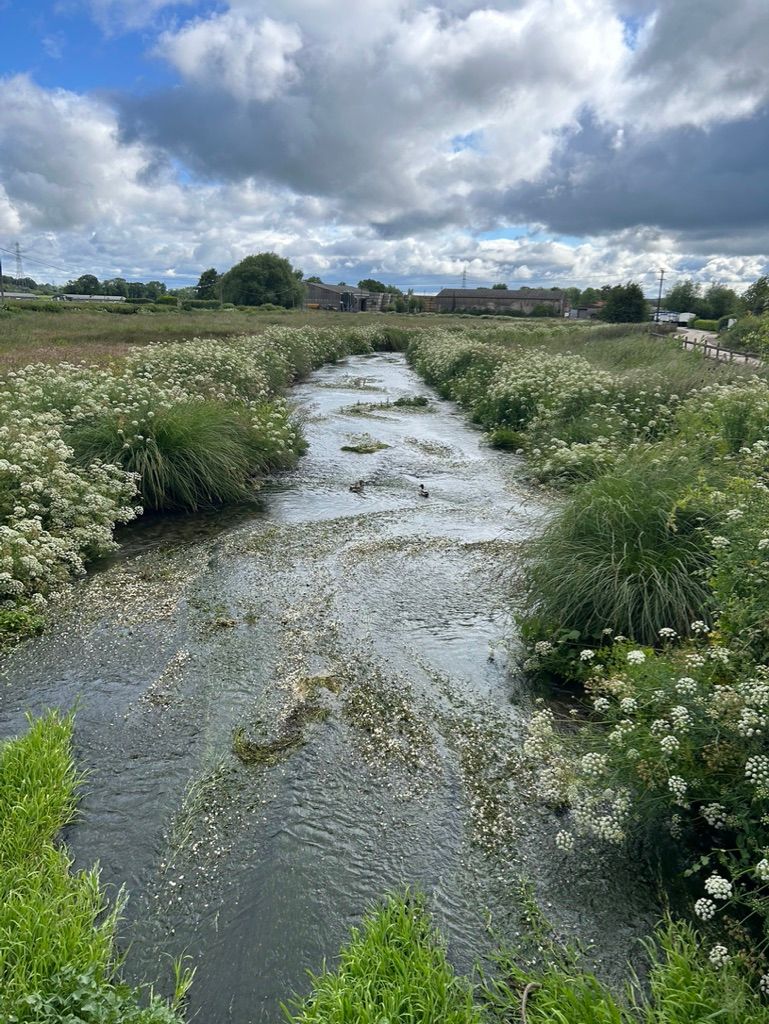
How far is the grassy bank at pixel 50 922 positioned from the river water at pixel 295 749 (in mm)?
179

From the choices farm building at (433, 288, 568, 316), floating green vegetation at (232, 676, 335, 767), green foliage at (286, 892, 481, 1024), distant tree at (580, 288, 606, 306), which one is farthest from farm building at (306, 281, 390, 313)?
green foliage at (286, 892, 481, 1024)

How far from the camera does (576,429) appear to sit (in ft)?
46.6

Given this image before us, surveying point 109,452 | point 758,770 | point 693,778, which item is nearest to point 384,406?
point 109,452

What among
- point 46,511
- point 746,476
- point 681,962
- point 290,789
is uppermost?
point 746,476

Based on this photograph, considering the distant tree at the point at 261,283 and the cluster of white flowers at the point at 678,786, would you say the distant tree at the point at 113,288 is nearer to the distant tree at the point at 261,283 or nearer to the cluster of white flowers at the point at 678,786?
the distant tree at the point at 261,283

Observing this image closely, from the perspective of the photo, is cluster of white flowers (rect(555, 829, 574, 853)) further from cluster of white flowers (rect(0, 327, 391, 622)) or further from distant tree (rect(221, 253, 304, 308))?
distant tree (rect(221, 253, 304, 308))

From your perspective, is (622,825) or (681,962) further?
(622,825)

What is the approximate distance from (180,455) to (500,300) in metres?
134

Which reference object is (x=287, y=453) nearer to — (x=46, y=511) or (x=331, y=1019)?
(x=46, y=511)

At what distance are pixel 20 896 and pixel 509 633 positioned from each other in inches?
204

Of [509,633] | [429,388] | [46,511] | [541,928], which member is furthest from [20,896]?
[429,388]

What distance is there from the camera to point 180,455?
1147cm

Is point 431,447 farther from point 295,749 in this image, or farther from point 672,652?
point 295,749

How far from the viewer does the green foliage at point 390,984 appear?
3.05m
